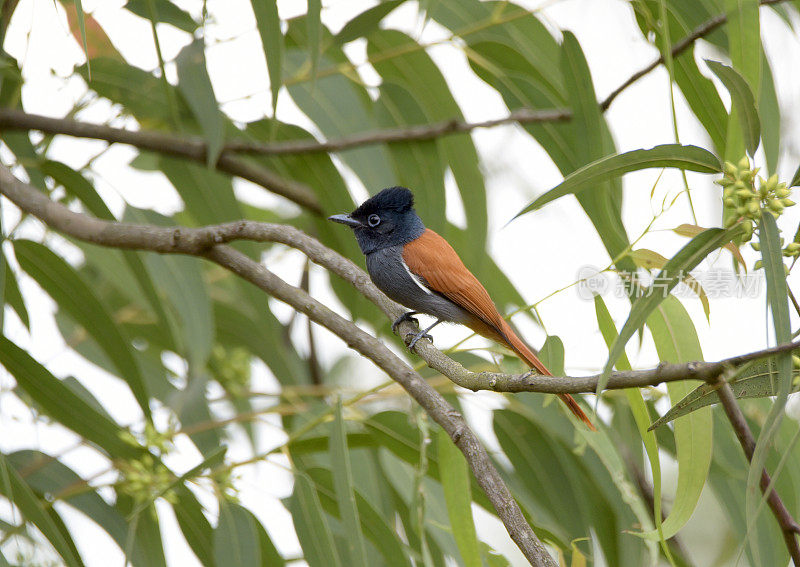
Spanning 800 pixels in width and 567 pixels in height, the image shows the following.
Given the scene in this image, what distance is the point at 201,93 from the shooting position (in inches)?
111

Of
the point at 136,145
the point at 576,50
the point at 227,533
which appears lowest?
the point at 227,533

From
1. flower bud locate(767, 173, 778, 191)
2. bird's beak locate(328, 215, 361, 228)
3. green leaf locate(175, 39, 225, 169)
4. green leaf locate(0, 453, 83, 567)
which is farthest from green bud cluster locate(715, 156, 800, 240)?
green leaf locate(0, 453, 83, 567)

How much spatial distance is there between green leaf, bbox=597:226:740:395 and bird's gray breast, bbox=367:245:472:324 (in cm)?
144

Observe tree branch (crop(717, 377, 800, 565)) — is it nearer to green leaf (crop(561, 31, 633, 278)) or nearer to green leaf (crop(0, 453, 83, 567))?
green leaf (crop(561, 31, 633, 278))

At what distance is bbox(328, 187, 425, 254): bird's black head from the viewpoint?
127 inches

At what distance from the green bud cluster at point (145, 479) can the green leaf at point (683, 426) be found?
5.07ft

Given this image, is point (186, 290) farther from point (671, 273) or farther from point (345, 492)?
point (671, 273)

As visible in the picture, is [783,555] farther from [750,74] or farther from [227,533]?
[227,533]

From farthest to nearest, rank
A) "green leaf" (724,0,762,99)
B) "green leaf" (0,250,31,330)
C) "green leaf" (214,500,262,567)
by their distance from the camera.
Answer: "green leaf" (0,250,31,330), "green leaf" (214,500,262,567), "green leaf" (724,0,762,99)

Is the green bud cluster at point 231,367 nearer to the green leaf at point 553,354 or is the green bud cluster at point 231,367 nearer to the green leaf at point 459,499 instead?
the green leaf at point 459,499

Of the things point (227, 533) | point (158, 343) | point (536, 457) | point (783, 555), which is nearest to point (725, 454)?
point (783, 555)

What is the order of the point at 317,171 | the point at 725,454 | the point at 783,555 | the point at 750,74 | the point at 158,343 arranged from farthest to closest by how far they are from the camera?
1. the point at 158,343
2. the point at 317,171
3. the point at 725,454
4. the point at 783,555
5. the point at 750,74

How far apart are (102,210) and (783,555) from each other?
2.56 meters

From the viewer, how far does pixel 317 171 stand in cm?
337
